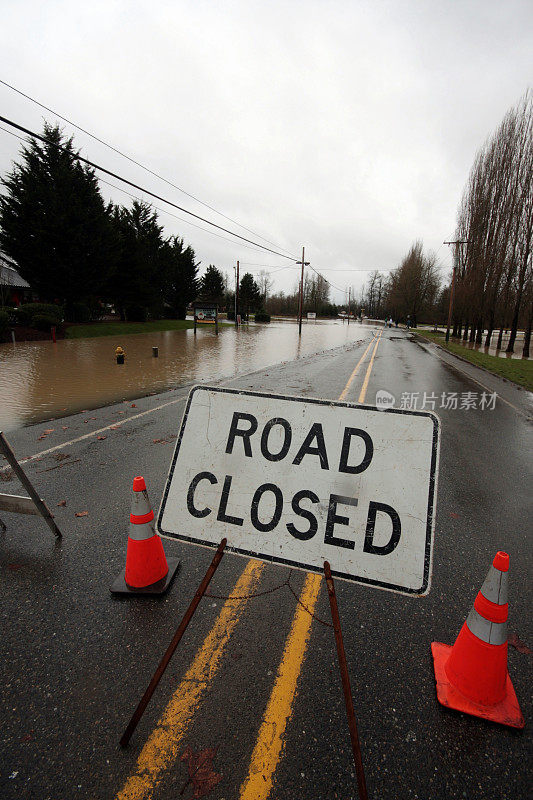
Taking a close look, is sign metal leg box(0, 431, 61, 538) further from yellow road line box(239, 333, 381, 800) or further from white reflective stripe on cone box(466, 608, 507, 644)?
white reflective stripe on cone box(466, 608, 507, 644)

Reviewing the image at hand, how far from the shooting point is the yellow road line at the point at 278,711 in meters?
1.56

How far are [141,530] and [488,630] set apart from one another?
2.26m

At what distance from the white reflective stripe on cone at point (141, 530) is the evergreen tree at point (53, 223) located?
25.3 metres

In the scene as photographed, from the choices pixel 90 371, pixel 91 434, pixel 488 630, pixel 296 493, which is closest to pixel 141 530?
pixel 296 493

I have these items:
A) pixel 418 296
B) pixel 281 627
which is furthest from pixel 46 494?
pixel 418 296

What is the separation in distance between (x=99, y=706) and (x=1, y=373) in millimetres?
12137

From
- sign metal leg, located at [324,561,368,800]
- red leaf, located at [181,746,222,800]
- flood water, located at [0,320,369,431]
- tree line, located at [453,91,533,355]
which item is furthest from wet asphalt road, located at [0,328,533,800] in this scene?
tree line, located at [453,91,533,355]

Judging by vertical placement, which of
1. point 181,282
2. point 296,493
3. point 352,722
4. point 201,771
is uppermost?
point 181,282

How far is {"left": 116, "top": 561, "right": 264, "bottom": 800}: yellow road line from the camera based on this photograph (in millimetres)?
1566

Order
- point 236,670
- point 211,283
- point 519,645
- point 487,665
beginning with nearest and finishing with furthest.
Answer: point 487,665 < point 236,670 < point 519,645 < point 211,283

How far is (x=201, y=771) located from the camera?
161 centimetres

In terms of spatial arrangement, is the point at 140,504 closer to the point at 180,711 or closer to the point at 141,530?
the point at 141,530

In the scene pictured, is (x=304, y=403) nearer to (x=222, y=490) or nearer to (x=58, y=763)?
(x=222, y=490)

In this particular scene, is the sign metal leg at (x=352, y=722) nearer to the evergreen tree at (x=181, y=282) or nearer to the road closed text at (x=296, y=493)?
the road closed text at (x=296, y=493)
